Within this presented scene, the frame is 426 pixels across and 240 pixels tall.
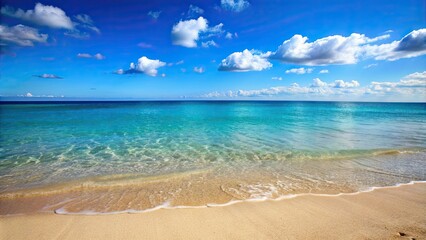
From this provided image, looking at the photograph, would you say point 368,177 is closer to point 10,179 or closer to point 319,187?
point 319,187

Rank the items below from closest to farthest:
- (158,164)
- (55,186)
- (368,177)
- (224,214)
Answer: (224,214), (55,186), (368,177), (158,164)

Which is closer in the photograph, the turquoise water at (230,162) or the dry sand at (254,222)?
the dry sand at (254,222)

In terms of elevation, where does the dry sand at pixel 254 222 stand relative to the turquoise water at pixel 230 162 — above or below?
above

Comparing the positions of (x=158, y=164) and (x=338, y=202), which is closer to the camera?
(x=338, y=202)

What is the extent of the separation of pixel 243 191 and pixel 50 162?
9920mm

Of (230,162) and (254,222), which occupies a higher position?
(254,222)

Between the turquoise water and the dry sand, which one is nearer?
the dry sand

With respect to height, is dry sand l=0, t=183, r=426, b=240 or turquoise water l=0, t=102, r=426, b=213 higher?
dry sand l=0, t=183, r=426, b=240

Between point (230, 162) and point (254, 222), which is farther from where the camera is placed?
point (230, 162)

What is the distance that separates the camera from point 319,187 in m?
7.37

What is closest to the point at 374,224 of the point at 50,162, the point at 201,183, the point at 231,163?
the point at 201,183

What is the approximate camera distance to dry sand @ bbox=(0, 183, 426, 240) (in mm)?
4500

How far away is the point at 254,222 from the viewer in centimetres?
499

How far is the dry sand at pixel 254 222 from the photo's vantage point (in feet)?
14.8
